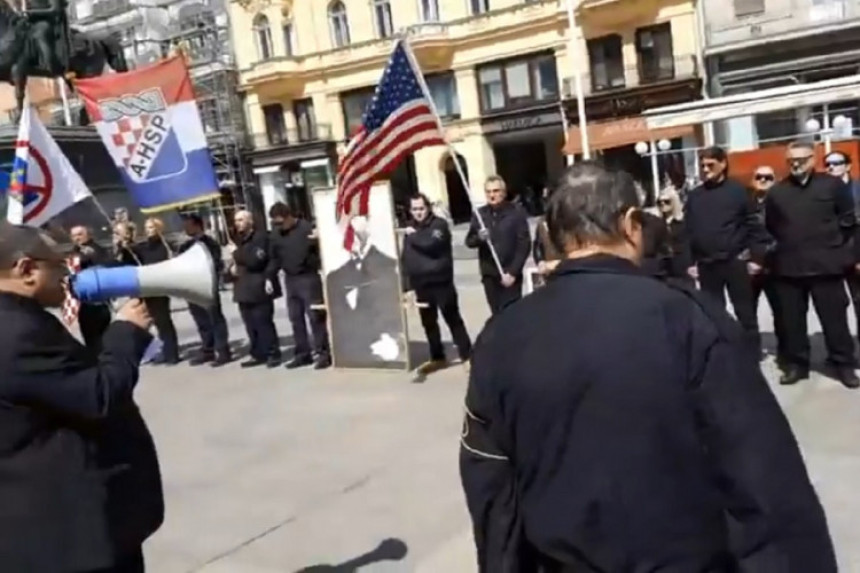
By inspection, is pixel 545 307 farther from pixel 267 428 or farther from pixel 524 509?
pixel 267 428

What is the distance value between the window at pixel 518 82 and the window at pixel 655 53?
3.63m

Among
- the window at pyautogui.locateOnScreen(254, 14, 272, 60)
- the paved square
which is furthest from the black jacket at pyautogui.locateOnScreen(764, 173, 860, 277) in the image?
the window at pyautogui.locateOnScreen(254, 14, 272, 60)

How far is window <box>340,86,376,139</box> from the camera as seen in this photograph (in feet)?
138

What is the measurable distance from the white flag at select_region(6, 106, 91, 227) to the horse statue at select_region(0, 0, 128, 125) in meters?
8.90

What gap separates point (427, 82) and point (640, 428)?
3936cm

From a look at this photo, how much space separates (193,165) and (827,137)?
1101 centimetres

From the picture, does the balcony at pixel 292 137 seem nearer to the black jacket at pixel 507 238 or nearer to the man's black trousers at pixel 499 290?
the man's black trousers at pixel 499 290

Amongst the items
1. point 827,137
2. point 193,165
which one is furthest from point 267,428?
point 827,137

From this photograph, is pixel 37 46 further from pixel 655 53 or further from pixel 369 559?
pixel 655 53

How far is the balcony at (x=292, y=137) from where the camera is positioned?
140 feet

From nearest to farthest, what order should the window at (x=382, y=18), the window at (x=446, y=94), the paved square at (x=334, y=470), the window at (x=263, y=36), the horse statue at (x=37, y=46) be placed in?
the paved square at (x=334, y=470) < the horse statue at (x=37, y=46) < the window at (x=446, y=94) < the window at (x=382, y=18) < the window at (x=263, y=36)

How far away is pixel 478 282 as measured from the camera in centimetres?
1540

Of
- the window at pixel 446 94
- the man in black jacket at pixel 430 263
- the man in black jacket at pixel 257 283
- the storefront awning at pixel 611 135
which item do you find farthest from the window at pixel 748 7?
the man in black jacket at pixel 430 263

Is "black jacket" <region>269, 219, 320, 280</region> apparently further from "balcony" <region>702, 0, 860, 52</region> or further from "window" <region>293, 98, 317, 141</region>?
"window" <region>293, 98, 317, 141</region>
